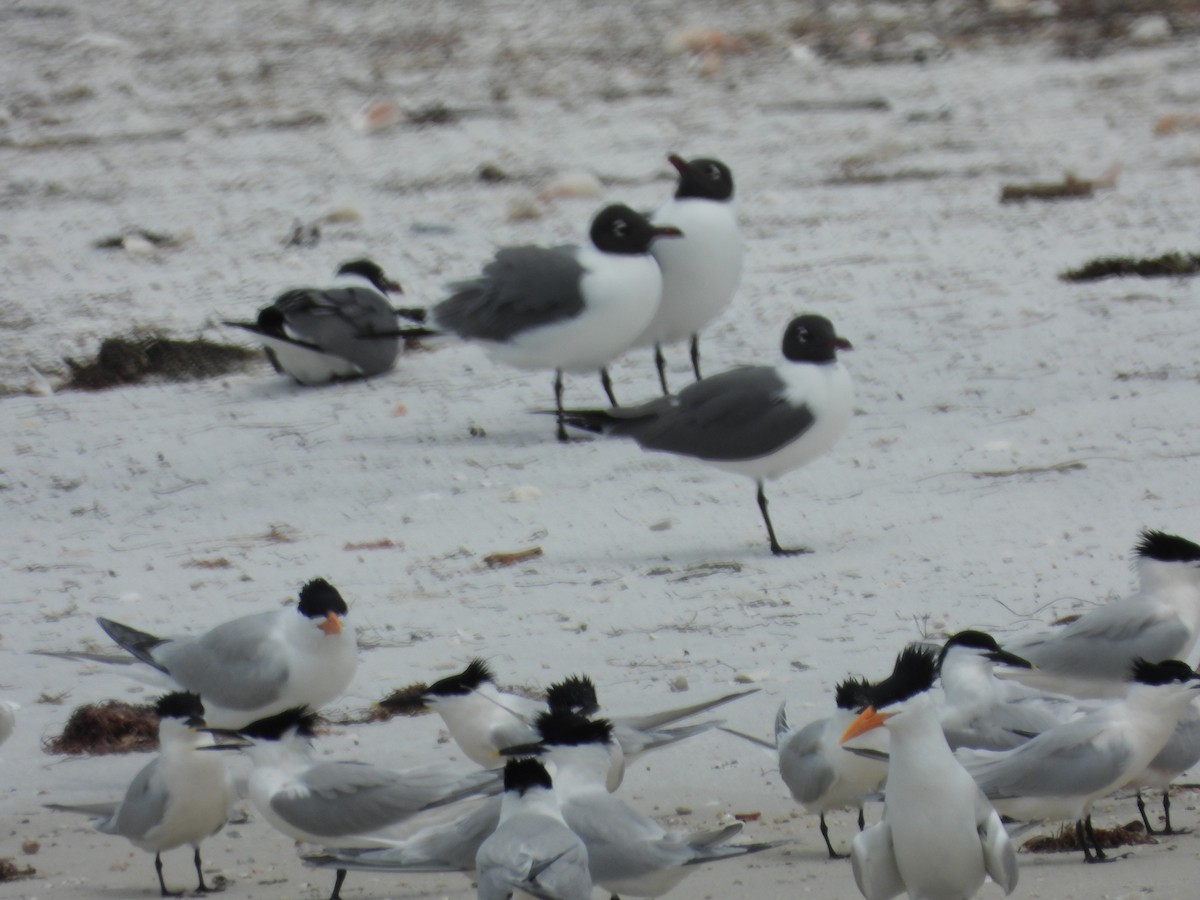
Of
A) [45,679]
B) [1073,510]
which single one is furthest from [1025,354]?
[45,679]

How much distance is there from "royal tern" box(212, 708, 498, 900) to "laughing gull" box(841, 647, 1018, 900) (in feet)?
2.71

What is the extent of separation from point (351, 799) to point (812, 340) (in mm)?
2864

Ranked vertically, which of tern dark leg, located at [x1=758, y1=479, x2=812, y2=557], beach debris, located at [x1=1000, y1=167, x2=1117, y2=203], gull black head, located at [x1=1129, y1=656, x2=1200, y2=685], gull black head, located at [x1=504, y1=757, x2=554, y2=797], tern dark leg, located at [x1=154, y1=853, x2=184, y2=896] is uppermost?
gull black head, located at [x1=504, y1=757, x2=554, y2=797]

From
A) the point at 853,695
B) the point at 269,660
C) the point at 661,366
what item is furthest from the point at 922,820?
the point at 661,366


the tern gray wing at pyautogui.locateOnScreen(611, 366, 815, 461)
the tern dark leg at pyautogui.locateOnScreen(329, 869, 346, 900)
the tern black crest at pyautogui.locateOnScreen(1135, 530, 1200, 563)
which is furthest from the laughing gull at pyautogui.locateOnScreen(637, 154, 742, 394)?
the tern dark leg at pyautogui.locateOnScreen(329, 869, 346, 900)

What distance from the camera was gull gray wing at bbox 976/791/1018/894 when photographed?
3811 mm

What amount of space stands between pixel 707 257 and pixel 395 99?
237 inches

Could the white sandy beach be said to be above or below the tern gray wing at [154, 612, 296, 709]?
below

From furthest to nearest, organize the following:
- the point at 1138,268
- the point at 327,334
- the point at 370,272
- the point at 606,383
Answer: the point at 370,272 < the point at 1138,268 < the point at 327,334 < the point at 606,383

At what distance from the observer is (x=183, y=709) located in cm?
453

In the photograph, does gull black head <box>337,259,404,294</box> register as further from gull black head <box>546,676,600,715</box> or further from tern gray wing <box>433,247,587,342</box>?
gull black head <box>546,676,600,715</box>

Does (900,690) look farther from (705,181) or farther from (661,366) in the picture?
(705,181)

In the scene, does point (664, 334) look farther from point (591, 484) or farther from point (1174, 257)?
point (1174, 257)

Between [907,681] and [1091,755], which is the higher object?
[907,681]
